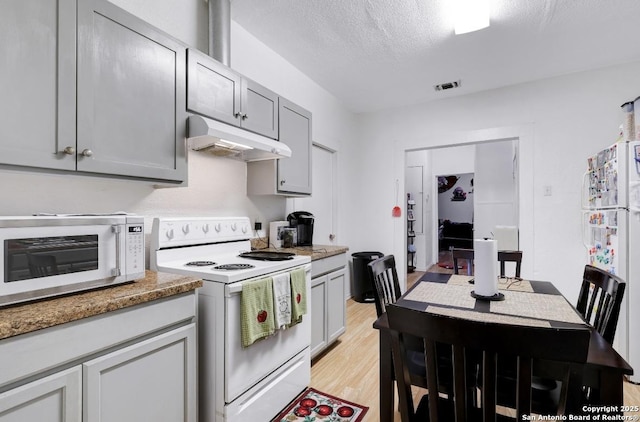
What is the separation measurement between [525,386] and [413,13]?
2453 mm

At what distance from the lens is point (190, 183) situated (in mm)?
2172

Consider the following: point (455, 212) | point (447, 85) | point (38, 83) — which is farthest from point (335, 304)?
point (455, 212)

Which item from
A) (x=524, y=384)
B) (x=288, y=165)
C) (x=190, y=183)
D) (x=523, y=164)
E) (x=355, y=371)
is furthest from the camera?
(x=523, y=164)

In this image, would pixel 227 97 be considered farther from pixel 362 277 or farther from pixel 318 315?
pixel 362 277

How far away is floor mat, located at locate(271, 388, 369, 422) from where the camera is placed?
6.13 ft

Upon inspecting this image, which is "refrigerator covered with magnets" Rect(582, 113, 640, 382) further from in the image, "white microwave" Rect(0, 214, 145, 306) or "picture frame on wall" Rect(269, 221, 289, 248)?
"white microwave" Rect(0, 214, 145, 306)

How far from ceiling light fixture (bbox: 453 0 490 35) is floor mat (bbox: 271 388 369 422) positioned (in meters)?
2.77

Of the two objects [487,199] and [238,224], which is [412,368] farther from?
[487,199]

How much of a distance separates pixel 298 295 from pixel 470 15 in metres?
2.34

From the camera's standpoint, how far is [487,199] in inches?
228

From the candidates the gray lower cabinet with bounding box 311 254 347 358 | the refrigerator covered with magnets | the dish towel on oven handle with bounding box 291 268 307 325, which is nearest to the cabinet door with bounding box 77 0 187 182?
the dish towel on oven handle with bounding box 291 268 307 325

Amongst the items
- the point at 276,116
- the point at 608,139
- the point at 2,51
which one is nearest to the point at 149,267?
the point at 2,51

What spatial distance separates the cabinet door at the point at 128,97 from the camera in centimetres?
133

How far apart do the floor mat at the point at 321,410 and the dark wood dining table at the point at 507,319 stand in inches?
28.2
